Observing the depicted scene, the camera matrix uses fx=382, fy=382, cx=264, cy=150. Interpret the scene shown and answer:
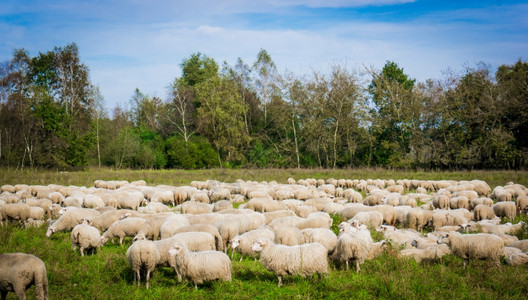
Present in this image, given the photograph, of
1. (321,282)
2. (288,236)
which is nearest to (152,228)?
(288,236)

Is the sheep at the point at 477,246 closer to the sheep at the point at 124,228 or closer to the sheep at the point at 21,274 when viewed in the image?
the sheep at the point at 124,228

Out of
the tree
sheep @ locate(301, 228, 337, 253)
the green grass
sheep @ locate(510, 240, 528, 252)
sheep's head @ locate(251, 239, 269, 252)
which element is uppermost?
the tree

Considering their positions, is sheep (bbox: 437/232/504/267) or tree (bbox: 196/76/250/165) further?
tree (bbox: 196/76/250/165)

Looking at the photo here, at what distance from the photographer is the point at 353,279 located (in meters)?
7.39

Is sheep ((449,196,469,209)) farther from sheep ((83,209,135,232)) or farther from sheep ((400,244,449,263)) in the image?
sheep ((83,209,135,232))

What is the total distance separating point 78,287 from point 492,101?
4012 centimetres

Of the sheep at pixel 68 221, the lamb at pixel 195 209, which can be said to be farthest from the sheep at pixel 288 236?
the sheep at pixel 68 221

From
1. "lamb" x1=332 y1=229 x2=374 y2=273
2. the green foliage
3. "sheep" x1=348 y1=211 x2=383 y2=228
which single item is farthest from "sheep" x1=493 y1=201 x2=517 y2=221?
the green foliage

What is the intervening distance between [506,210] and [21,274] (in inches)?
563

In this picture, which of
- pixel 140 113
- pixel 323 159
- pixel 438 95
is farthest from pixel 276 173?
pixel 140 113

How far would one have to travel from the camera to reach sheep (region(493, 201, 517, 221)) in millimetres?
13258

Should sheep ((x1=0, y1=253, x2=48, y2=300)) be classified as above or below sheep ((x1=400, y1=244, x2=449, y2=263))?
above

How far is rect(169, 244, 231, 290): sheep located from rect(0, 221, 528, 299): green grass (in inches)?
6.8

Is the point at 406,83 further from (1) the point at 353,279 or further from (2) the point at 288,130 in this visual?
(1) the point at 353,279
